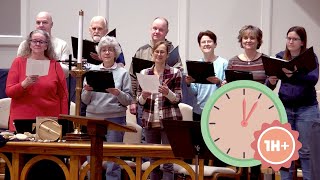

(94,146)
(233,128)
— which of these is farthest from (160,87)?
(233,128)

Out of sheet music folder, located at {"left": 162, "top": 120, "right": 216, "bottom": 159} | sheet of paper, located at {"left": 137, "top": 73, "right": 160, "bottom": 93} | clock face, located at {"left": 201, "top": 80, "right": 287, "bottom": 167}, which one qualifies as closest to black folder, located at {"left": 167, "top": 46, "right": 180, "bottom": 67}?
sheet of paper, located at {"left": 137, "top": 73, "right": 160, "bottom": 93}

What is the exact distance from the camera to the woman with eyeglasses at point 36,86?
Result: 4.75 metres

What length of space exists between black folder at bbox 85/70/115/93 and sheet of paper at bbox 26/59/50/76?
0.29 metres

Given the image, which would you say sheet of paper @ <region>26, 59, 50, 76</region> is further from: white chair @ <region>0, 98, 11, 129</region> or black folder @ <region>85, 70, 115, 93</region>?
white chair @ <region>0, 98, 11, 129</region>

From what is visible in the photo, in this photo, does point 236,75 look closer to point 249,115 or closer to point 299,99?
point 299,99

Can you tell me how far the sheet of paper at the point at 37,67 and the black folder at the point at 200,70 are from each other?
108 centimetres

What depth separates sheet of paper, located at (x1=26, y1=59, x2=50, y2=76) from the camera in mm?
4586

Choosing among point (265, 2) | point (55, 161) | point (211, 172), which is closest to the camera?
point (55, 161)

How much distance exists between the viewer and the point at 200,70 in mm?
5035

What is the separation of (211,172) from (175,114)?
523 millimetres

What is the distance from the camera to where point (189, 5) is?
24.0 ft

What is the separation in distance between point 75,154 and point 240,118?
184cm

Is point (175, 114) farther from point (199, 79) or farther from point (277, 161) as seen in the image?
point (277, 161)

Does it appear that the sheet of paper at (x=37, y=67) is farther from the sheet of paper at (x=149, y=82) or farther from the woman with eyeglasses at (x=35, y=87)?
the sheet of paper at (x=149, y=82)
